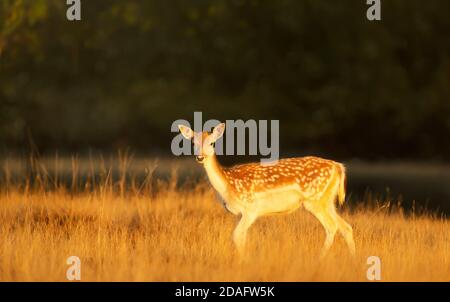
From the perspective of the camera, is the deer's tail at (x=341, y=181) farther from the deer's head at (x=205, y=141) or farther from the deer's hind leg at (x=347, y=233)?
the deer's head at (x=205, y=141)

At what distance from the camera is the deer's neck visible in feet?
28.2

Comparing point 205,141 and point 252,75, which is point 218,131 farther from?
point 252,75

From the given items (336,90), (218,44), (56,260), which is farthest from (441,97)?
(56,260)

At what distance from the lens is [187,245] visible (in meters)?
8.83

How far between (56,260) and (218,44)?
21.2m

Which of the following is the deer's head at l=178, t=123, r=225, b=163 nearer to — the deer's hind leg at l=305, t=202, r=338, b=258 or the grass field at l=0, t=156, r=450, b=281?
the grass field at l=0, t=156, r=450, b=281

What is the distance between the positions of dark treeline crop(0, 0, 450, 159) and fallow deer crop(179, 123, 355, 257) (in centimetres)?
1474

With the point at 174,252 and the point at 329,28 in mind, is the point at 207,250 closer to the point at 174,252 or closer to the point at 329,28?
the point at 174,252

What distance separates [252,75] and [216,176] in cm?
2022

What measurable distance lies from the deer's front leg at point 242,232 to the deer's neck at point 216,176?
0.30 metres

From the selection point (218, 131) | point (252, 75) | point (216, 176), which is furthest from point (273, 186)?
point (252, 75)

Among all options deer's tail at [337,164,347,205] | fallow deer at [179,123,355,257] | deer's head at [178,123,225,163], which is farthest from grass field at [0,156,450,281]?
deer's head at [178,123,225,163]

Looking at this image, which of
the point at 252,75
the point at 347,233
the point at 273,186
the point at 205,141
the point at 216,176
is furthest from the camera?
the point at 252,75

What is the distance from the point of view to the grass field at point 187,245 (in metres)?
7.76
